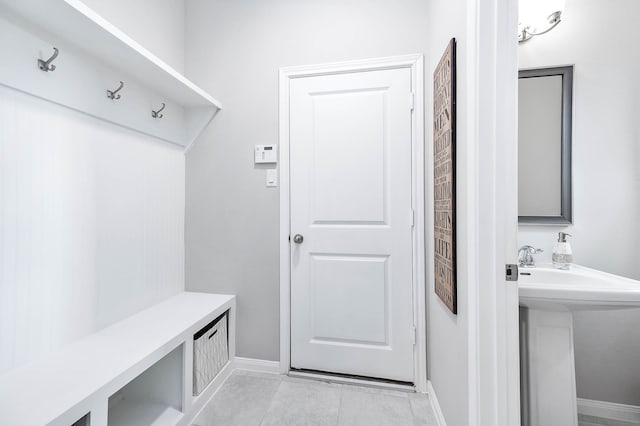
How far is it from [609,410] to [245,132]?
2534mm

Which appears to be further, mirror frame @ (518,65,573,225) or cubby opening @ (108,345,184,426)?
mirror frame @ (518,65,573,225)

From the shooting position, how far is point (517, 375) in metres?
0.92

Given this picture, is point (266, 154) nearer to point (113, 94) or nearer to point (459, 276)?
point (113, 94)

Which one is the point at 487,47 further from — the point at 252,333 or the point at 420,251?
the point at 252,333

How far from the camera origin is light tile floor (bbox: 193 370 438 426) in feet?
4.70

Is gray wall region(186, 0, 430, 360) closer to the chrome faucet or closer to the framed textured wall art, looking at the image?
the framed textured wall art

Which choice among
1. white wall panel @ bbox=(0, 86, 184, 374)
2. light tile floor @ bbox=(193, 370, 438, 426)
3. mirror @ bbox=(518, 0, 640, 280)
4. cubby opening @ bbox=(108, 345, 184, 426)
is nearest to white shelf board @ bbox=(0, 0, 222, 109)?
white wall panel @ bbox=(0, 86, 184, 374)

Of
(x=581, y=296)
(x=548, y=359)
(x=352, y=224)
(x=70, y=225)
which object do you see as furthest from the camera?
(x=352, y=224)

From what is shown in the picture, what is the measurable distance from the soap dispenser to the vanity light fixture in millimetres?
1057

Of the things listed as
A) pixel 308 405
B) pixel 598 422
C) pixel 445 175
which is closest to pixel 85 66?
pixel 445 175

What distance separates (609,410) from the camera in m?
1.42

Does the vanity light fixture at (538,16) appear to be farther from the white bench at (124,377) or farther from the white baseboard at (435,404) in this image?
the white bench at (124,377)

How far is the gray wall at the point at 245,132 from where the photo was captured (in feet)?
5.97

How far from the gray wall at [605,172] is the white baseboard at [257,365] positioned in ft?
5.55
